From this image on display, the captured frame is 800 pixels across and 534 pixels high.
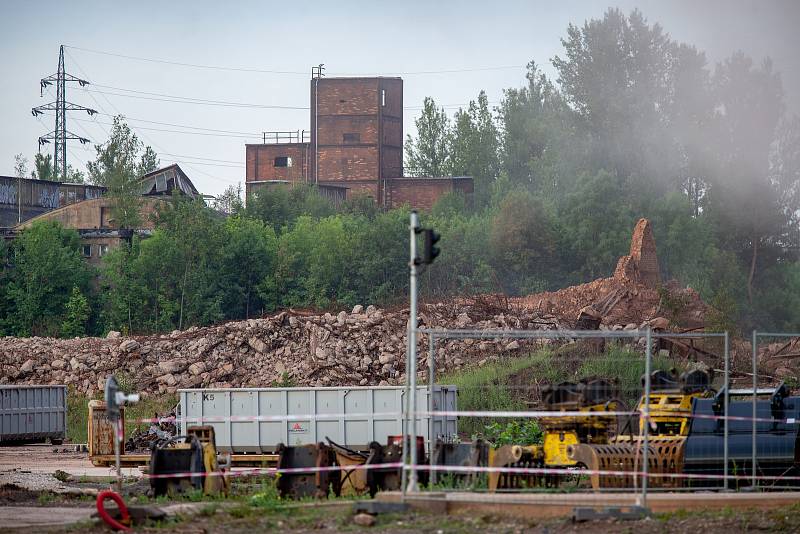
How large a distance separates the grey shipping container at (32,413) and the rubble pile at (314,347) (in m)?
5.16

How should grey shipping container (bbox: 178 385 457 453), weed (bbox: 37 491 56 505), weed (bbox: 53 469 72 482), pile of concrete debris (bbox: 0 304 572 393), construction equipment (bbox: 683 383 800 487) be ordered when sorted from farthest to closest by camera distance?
pile of concrete debris (bbox: 0 304 572 393) < grey shipping container (bbox: 178 385 457 453) < weed (bbox: 53 469 72 482) < weed (bbox: 37 491 56 505) < construction equipment (bbox: 683 383 800 487)

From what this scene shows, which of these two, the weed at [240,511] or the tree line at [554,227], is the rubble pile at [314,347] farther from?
the weed at [240,511]

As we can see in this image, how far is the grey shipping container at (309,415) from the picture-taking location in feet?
95.6

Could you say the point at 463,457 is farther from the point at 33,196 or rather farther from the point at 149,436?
the point at 33,196

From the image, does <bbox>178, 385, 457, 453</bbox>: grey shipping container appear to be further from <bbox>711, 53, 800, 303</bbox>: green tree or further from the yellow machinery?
<bbox>711, 53, 800, 303</bbox>: green tree

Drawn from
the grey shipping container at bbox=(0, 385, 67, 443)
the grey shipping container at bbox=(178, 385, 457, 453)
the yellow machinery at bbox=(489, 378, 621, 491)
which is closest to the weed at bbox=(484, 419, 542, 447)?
the grey shipping container at bbox=(178, 385, 457, 453)

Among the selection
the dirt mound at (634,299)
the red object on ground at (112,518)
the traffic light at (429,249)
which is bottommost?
the red object on ground at (112,518)

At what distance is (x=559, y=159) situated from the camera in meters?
89.4

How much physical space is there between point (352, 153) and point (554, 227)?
19.2 metres

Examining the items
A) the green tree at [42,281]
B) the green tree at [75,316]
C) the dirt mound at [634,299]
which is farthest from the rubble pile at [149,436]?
the green tree at [42,281]

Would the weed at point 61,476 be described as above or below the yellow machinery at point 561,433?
below

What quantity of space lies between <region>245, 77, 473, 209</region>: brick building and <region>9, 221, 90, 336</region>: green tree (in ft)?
68.0

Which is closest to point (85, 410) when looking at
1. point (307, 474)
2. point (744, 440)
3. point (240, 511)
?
point (307, 474)

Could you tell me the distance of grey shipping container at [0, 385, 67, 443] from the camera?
37375mm
